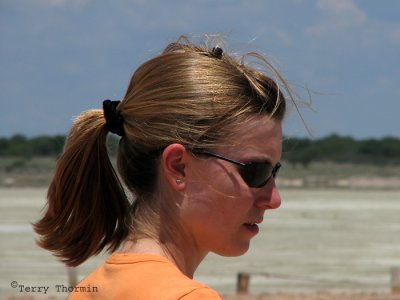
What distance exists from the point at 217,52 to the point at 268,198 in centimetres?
33

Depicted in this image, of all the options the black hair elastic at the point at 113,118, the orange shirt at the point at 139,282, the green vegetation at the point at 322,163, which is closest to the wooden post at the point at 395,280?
the black hair elastic at the point at 113,118

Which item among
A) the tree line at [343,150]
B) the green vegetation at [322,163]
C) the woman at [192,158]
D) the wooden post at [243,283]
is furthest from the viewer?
the tree line at [343,150]

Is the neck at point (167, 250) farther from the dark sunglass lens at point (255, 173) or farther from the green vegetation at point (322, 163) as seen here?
the green vegetation at point (322, 163)

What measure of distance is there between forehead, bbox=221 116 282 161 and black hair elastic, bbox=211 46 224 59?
170 millimetres

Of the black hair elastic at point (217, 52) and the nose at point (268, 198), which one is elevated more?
the black hair elastic at point (217, 52)

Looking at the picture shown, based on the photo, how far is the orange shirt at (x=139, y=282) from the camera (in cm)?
178

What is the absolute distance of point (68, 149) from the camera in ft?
7.55

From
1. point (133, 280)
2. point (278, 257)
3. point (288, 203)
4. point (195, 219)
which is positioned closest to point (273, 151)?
point (195, 219)

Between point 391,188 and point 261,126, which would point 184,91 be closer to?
point 261,126

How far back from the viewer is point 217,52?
7.06 feet

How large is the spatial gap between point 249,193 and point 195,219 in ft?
0.41

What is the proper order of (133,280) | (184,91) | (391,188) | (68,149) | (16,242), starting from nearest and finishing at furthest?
(133,280)
(184,91)
(68,149)
(16,242)
(391,188)

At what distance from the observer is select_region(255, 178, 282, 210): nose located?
2.08m

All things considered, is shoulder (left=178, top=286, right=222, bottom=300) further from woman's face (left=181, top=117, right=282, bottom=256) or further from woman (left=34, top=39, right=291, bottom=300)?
woman's face (left=181, top=117, right=282, bottom=256)
